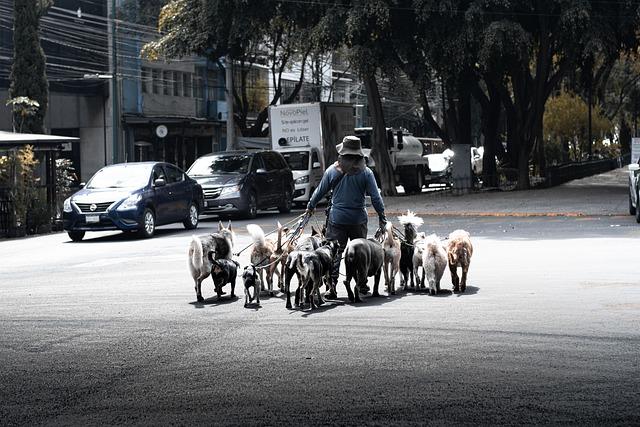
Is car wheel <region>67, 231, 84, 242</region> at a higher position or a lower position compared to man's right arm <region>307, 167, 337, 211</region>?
lower

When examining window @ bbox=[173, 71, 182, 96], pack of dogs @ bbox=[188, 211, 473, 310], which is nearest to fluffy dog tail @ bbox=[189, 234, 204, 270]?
pack of dogs @ bbox=[188, 211, 473, 310]

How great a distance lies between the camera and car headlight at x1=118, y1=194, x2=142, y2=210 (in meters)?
24.9

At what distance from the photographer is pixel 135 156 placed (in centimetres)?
6191

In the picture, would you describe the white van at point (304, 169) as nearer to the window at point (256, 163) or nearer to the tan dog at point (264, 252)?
the window at point (256, 163)

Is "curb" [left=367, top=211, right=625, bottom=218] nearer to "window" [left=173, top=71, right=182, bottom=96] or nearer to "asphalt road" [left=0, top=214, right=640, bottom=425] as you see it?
"asphalt road" [left=0, top=214, right=640, bottom=425]

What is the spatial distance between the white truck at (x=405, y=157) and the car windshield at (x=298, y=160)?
7.03 meters

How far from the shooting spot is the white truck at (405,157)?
46.0 m

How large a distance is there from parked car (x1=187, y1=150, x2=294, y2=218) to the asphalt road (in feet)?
45.1

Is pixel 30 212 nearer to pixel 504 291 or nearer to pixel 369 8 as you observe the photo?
pixel 369 8

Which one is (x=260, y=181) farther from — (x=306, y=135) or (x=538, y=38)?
(x=538, y=38)

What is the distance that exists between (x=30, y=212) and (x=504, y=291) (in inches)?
648

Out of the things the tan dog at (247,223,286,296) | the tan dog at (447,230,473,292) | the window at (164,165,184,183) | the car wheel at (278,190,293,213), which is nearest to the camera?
the tan dog at (247,223,286,296)

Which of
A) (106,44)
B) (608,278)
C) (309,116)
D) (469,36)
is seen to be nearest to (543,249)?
(608,278)

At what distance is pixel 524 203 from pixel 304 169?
26.1 feet
